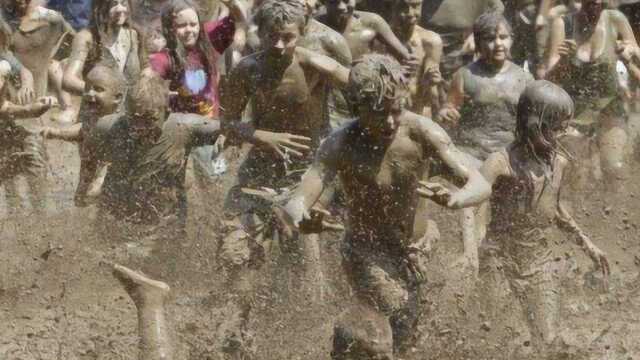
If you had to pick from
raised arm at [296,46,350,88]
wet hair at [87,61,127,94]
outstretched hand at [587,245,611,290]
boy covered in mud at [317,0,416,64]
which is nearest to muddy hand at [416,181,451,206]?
outstretched hand at [587,245,611,290]

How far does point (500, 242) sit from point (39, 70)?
18.1 feet

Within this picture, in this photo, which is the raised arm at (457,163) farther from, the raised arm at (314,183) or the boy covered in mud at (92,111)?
the boy covered in mud at (92,111)

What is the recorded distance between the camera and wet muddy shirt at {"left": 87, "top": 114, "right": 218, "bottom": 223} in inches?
434

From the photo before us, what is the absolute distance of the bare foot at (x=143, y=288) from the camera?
9.66 meters

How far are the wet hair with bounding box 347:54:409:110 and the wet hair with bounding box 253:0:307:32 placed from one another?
1.46 meters

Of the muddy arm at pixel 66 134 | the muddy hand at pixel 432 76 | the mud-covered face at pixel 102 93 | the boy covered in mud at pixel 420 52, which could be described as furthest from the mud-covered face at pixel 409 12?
the muddy arm at pixel 66 134

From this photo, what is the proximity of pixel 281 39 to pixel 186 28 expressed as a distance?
194 centimetres

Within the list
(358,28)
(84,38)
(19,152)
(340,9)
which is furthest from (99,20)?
(358,28)

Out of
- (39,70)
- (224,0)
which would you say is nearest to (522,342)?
(224,0)

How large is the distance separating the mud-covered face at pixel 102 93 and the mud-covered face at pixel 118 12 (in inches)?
47.9

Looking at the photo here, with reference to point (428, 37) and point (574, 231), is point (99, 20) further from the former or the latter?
point (574, 231)

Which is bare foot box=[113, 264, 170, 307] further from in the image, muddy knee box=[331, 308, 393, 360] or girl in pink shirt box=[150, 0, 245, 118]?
girl in pink shirt box=[150, 0, 245, 118]

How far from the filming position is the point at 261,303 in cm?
1098

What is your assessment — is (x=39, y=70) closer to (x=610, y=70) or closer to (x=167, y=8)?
(x=167, y=8)
